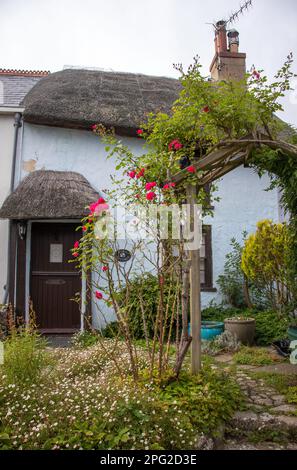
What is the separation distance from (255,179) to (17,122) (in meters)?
4.95

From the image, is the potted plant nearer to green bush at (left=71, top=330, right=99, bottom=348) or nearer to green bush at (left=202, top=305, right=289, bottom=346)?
green bush at (left=202, top=305, right=289, bottom=346)

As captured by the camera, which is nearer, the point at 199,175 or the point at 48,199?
the point at 199,175

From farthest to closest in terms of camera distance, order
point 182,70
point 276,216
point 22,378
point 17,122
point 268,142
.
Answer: point 276,216 < point 17,122 < point 268,142 < point 182,70 < point 22,378

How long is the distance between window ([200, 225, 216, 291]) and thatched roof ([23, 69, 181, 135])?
2.62m

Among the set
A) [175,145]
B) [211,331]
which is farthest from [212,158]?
[211,331]

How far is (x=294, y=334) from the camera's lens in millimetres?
→ 4504

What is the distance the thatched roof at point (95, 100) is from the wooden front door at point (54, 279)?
203 centimetres

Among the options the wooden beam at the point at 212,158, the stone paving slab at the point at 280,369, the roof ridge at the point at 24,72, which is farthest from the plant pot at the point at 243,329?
the roof ridge at the point at 24,72

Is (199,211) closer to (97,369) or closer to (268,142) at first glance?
(268,142)

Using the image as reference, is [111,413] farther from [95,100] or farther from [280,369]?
[95,100]

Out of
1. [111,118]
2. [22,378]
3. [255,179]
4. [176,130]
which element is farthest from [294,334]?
[111,118]

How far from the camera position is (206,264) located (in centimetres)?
782

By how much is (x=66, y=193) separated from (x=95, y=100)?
238 cm
